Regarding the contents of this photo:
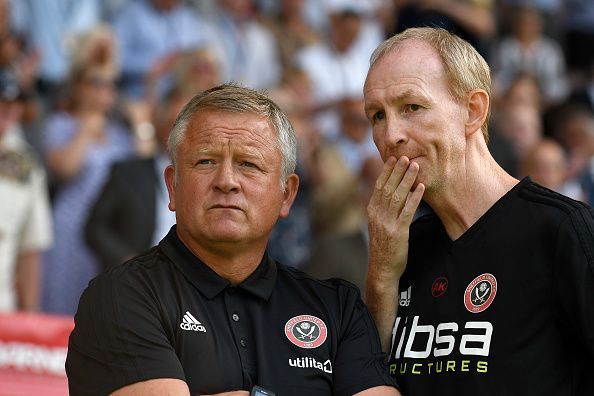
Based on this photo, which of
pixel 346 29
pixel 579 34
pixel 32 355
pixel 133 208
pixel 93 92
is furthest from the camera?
pixel 579 34

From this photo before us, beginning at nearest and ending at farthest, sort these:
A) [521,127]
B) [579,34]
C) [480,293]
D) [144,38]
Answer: [480,293], [144,38], [521,127], [579,34]

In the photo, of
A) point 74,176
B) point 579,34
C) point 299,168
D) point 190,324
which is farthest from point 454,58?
point 579,34

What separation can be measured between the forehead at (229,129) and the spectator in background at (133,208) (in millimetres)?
3433

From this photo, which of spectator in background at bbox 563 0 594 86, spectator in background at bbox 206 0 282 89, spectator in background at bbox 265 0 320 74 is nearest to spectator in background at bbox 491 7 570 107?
spectator in background at bbox 563 0 594 86

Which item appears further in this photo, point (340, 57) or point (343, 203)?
point (340, 57)

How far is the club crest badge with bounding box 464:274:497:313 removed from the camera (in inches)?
157

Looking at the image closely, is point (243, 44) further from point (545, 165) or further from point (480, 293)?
point (480, 293)

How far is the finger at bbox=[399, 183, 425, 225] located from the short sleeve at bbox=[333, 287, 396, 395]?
0.35 meters

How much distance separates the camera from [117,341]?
12.4 feet

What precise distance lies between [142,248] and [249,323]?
3.66 meters

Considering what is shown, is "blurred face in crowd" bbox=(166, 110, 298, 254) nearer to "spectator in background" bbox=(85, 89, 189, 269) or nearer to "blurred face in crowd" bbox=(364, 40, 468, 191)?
"blurred face in crowd" bbox=(364, 40, 468, 191)

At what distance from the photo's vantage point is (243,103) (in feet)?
13.5

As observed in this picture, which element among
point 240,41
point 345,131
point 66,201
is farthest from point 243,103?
point 240,41

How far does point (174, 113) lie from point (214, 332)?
389 cm
